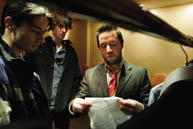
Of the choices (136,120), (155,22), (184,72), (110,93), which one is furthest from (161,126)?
(110,93)

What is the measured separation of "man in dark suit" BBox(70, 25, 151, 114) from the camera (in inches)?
45.5

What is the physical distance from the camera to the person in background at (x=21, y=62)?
0.70 meters

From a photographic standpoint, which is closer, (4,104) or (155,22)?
(155,22)

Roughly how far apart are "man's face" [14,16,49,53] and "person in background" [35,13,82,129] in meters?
0.65

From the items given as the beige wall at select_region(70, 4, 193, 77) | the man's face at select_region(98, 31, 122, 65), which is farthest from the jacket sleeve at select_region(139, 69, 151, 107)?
the beige wall at select_region(70, 4, 193, 77)

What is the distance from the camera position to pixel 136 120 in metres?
0.27

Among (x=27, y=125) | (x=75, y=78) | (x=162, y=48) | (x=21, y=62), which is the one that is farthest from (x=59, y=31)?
(x=162, y=48)

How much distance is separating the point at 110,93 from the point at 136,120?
36.0 inches

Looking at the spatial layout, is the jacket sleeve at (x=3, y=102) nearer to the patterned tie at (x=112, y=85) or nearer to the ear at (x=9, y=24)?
the ear at (x=9, y=24)

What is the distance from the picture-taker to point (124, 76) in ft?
3.90

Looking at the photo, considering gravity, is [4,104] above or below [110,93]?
above

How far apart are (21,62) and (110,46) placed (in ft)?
1.99

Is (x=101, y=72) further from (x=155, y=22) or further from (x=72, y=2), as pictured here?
(x=72, y=2)

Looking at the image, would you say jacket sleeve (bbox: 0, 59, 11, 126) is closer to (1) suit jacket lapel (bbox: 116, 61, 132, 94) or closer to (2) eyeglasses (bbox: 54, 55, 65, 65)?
(1) suit jacket lapel (bbox: 116, 61, 132, 94)
